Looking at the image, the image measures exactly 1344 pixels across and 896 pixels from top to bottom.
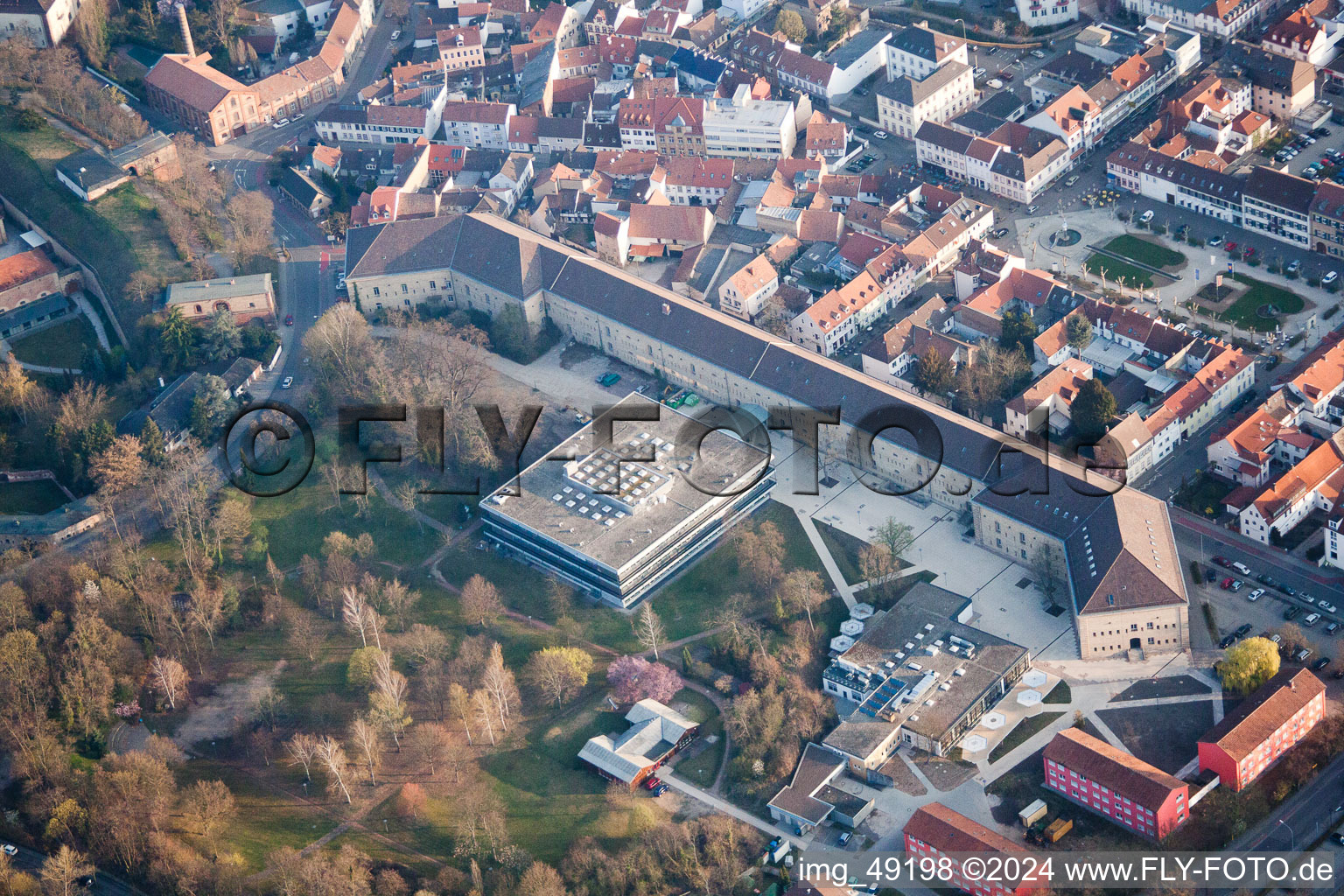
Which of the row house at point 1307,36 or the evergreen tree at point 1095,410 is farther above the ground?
the row house at point 1307,36

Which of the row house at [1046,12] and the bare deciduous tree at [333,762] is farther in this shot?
the row house at [1046,12]

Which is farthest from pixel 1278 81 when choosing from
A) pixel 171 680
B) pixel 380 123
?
pixel 171 680

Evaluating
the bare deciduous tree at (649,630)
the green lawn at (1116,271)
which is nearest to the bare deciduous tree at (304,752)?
the bare deciduous tree at (649,630)

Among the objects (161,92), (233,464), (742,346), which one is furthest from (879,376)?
(161,92)

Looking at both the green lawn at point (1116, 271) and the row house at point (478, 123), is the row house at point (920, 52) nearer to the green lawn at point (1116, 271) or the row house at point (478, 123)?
the green lawn at point (1116, 271)

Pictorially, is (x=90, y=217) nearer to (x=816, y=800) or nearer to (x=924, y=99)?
(x=924, y=99)

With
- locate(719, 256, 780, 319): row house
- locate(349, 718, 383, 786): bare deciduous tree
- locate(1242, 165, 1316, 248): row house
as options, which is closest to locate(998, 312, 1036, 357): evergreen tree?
locate(719, 256, 780, 319): row house
